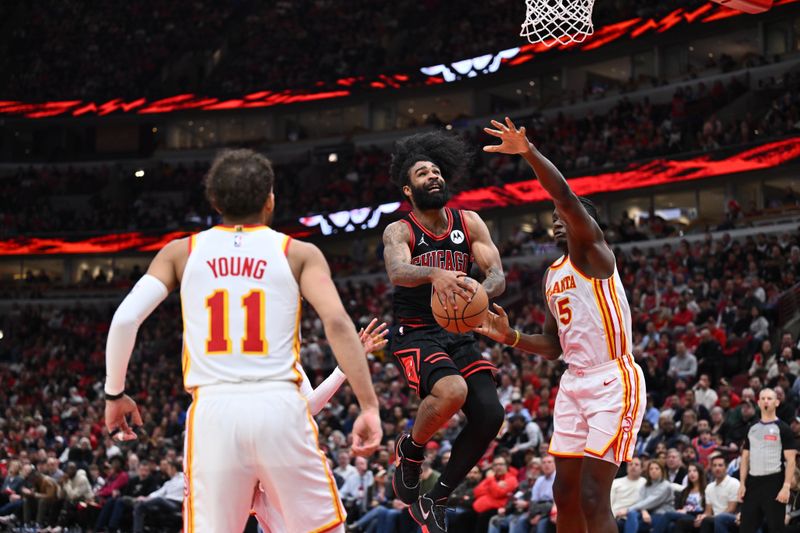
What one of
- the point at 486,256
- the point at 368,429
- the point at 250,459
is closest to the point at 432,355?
the point at 486,256

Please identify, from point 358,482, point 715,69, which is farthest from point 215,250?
point 715,69

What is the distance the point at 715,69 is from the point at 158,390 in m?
19.6

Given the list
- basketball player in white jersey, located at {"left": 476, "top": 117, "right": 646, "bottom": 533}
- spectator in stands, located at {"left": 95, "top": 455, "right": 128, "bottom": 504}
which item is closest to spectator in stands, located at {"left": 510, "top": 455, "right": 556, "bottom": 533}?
basketball player in white jersey, located at {"left": 476, "top": 117, "right": 646, "bottom": 533}

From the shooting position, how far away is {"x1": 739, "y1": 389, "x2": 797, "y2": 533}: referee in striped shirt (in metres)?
11.6

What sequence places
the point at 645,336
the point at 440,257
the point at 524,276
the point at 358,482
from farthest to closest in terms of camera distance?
the point at 524,276 → the point at 645,336 → the point at 358,482 → the point at 440,257

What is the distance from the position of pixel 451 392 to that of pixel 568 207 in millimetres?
1527

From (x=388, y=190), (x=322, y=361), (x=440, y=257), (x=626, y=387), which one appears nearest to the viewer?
(x=626, y=387)

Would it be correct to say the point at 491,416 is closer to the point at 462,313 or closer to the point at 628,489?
the point at 462,313

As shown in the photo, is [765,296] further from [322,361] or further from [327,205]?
[327,205]

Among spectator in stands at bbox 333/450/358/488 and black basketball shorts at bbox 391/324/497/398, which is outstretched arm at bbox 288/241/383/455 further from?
spectator in stands at bbox 333/450/358/488

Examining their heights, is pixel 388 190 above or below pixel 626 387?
above

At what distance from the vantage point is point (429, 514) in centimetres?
748

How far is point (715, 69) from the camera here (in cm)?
3344

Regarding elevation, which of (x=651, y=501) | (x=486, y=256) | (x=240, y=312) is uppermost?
(x=486, y=256)
